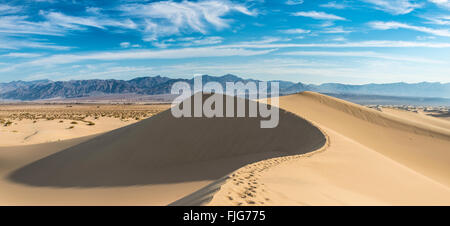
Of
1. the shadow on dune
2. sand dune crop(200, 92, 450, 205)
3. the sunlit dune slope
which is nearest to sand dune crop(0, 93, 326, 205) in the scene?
the shadow on dune

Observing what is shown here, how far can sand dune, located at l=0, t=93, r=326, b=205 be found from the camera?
9469 millimetres

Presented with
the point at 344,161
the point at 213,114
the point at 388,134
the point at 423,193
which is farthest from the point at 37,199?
the point at 388,134

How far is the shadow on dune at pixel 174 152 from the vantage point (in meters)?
10.6

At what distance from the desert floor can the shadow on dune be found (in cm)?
5

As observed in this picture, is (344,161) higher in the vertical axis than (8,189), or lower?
higher

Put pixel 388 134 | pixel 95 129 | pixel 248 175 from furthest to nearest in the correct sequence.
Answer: pixel 95 129
pixel 388 134
pixel 248 175

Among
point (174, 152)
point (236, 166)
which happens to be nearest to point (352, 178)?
point (236, 166)

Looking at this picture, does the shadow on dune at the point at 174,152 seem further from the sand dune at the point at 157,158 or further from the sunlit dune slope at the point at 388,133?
the sunlit dune slope at the point at 388,133

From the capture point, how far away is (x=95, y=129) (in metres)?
28.4

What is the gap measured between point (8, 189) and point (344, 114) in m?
21.3

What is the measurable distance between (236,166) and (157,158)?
4.30 meters

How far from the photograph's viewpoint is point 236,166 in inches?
386
